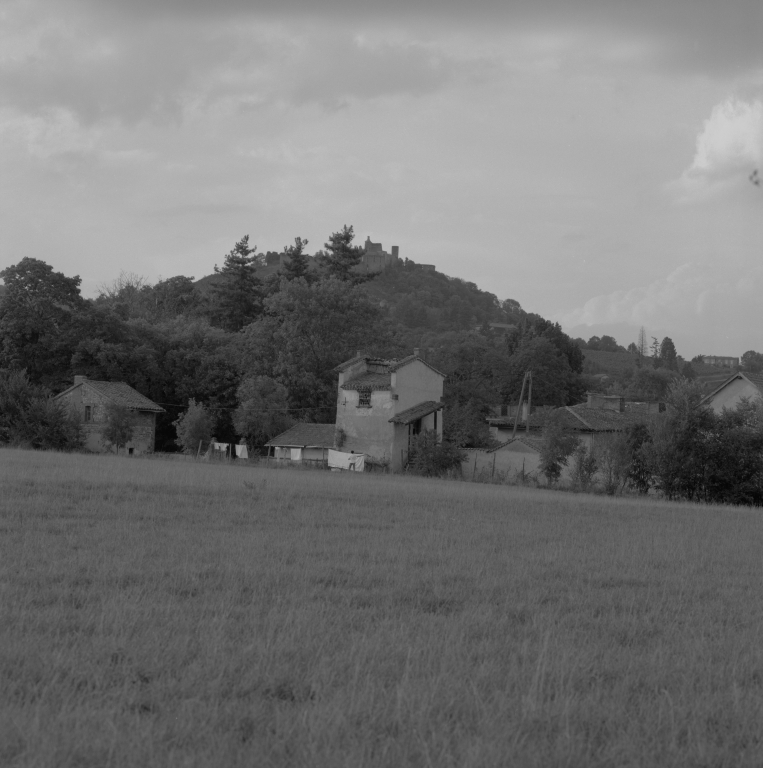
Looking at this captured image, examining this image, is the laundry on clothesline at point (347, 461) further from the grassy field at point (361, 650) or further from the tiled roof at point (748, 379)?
the grassy field at point (361, 650)

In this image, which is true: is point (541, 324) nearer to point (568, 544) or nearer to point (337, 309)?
point (337, 309)

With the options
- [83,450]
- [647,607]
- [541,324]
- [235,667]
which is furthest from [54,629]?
[541,324]

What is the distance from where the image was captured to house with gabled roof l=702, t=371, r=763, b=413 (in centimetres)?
5509

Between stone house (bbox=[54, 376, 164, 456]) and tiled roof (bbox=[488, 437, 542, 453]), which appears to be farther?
stone house (bbox=[54, 376, 164, 456])

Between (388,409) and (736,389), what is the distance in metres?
23.0

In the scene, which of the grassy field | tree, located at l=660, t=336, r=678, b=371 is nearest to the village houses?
the grassy field

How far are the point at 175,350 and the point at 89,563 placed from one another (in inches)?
2517

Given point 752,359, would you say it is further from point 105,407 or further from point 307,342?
point 105,407

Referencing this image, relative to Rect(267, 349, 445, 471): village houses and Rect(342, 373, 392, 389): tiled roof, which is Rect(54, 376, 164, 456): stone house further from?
Rect(342, 373, 392, 389): tiled roof

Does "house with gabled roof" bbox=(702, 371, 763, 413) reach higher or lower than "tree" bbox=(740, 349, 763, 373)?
lower

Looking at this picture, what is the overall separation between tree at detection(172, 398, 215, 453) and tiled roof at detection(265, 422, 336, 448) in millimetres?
4548

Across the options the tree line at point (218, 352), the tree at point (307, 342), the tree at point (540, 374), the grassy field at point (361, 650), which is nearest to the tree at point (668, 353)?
the tree at point (540, 374)

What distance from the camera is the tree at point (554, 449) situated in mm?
50250

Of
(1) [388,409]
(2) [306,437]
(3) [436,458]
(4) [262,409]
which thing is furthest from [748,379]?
(4) [262,409]
